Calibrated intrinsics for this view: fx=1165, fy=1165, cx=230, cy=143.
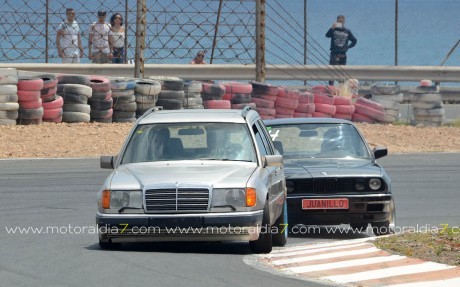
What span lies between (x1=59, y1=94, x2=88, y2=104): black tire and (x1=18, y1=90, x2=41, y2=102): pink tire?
0.77 m

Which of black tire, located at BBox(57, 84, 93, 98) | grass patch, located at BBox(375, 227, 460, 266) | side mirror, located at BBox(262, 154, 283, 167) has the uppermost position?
black tire, located at BBox(57, 84, 93, 98)

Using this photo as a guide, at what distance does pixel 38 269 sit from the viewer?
9.03 metres

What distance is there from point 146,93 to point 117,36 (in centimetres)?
215

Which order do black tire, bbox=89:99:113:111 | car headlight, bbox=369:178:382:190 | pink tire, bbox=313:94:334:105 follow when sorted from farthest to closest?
pink tire, bbox=313:94:334:105, black tire, bbox=89:99:113:111, car headlight, bbox=369:178:382:190

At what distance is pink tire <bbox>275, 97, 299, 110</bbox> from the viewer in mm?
24375

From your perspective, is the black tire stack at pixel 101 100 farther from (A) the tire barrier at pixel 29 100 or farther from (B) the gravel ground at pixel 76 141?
(A) the tire barrier at pixel 29 100

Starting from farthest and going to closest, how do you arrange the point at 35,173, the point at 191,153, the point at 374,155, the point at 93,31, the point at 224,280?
1. the point at 93,31
2. the point at 35,173
3. the point at 374,155
4. the point at 191,153
5. the point at 224,280

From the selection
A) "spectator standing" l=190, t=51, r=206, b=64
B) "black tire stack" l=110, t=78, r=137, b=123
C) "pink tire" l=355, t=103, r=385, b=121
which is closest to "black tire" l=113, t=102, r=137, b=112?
"black tire stack" l=110, t=78, r=137, b=123

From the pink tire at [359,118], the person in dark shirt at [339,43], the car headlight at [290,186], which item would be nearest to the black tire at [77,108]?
the pink tire at [359,118]

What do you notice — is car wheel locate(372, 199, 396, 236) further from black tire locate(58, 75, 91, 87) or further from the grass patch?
black tire locate(58, 75, 91, 87)

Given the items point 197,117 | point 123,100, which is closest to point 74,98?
point 123,100

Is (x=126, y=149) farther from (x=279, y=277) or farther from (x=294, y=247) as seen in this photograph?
(x=279, y=277)

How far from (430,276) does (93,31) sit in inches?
625

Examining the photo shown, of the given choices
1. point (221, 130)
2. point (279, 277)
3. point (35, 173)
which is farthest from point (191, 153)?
point (35, 173)
